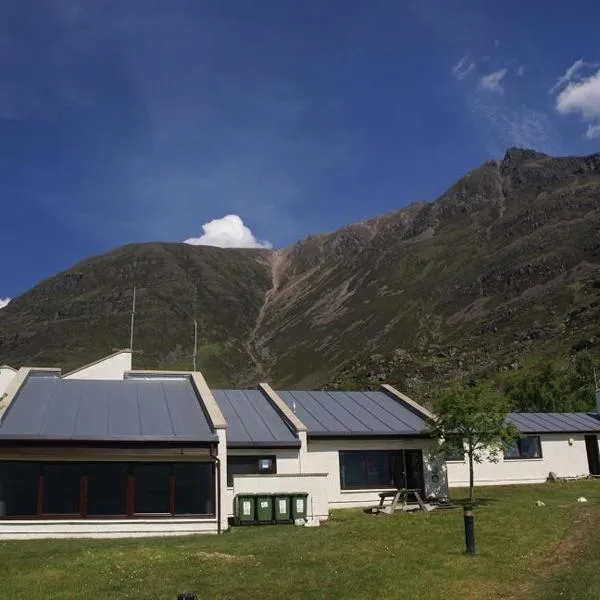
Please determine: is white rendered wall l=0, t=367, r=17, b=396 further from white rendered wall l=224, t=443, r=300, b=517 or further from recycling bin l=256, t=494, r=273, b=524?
recycling bin l=256, t=494, r=273, b=524

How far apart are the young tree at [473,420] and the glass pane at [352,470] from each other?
11.9 feet

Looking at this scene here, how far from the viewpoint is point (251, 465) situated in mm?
27531

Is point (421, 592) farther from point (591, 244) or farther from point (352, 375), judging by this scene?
point (591, 244)

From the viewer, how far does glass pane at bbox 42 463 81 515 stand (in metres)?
22.9

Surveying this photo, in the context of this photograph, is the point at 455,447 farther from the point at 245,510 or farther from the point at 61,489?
the point at 61,489

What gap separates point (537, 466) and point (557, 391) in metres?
30.7

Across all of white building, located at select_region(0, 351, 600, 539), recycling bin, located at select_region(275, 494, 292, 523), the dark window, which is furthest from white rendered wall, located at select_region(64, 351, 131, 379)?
recycling bin, located at select_region(275, 494, 292, 523)

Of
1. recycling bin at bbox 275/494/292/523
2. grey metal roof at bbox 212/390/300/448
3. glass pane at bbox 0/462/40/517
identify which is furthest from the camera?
grey metal roof at bbox 212/390/300/448

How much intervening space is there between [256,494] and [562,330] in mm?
113612

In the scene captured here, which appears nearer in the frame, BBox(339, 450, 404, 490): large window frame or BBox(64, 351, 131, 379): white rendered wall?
BBox(339, 450, 404, 490): large window frame

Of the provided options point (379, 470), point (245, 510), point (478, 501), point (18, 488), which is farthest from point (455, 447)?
point (18, 488)

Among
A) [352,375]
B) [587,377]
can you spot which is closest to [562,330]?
[352,375]

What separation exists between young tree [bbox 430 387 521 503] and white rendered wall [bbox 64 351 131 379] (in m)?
14.5

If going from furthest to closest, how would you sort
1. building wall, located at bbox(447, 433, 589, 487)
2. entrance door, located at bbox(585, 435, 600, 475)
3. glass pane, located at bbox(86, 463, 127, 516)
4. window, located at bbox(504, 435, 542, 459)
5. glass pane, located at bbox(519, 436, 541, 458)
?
entrance door, located at bbox(585, 435, 600, 475) → glass pane, located at bbox(519, 436, 541, 458) → window, located at bbox(504, 435, 542, 459) → building wall, located at bbox(447, 433, 589, 487) → glass pane, located at bbox(86, 463, 127, 516)
